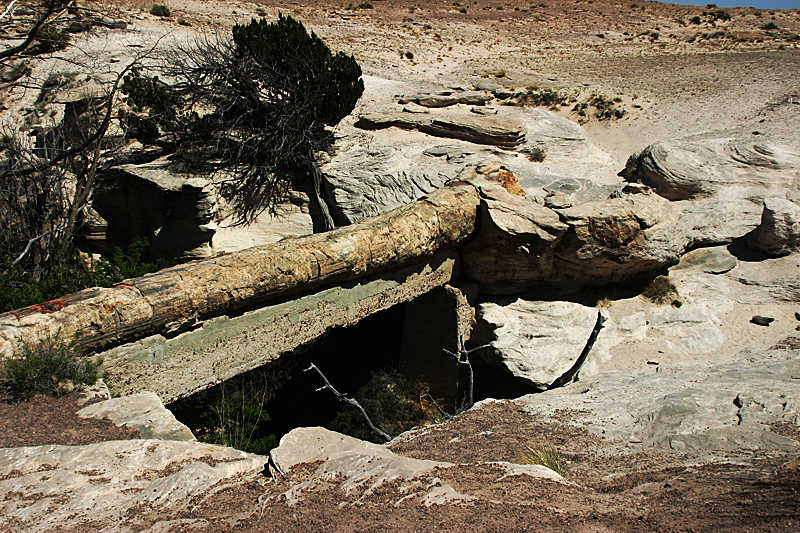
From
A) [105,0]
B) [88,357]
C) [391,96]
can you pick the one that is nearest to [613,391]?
[88,357]

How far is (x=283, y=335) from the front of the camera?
665cm

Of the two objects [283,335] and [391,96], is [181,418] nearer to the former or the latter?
[283,335]

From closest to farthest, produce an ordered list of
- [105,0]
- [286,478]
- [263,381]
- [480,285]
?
[286,478] → [480,285] → [263,381] → [105,0]

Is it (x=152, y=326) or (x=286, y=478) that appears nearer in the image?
(x=286, y=478)

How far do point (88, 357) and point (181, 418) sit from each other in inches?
172

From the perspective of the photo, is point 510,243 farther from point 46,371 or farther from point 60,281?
point 60,281

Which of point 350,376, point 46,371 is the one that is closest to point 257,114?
point 350,376

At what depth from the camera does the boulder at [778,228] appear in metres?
9.38

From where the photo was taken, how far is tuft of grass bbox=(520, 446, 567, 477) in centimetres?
A: 425

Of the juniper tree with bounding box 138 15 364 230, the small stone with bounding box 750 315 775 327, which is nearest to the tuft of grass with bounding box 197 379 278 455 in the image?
the juniper tree with bounding box 138 15 364 230

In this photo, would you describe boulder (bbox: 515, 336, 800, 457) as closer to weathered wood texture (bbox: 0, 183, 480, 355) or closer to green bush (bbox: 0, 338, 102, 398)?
weathered wood texture (bbox: 0, 183, 480, 355)

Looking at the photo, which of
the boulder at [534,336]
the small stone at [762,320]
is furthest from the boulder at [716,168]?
the boulder at [534,336]

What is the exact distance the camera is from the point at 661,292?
30.3 feet

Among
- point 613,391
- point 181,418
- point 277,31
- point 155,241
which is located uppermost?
point 277,31
